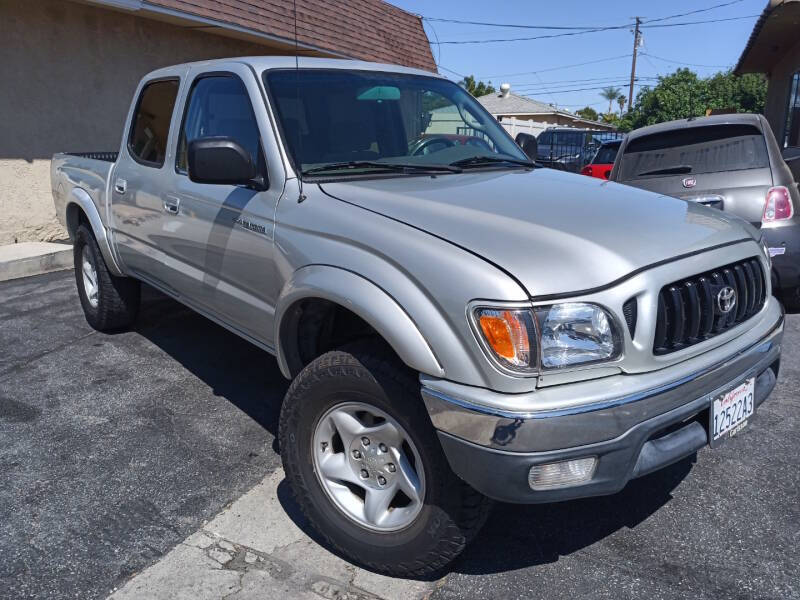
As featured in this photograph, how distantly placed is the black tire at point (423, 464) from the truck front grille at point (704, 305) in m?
0.82

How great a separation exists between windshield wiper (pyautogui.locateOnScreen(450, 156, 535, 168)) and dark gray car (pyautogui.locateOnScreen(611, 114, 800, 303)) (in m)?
2.57

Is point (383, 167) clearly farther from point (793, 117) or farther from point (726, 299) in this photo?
point (793, 117)

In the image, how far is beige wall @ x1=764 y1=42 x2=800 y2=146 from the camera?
15273 mm

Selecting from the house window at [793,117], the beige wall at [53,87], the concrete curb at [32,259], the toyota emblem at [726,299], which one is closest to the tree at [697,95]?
the house window at [793,117]

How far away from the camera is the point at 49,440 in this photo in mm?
3711

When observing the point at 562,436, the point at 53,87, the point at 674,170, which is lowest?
the point at 562,436

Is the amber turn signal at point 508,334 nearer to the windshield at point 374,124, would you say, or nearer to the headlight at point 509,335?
the headlight at point 509,335

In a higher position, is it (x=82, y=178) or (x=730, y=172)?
(x=82, y=178)

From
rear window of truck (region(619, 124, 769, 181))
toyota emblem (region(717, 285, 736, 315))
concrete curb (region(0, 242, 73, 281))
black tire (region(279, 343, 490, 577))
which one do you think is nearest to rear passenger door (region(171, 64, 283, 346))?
black tire (region(279, 343, 490, 577))

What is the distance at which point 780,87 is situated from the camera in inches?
693

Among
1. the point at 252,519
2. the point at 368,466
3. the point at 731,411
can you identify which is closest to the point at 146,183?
the point at 252,519

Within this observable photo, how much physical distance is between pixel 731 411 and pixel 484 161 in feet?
5.61

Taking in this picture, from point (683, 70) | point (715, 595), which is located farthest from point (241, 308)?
point (683, 70)

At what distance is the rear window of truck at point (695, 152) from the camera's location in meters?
5.79
